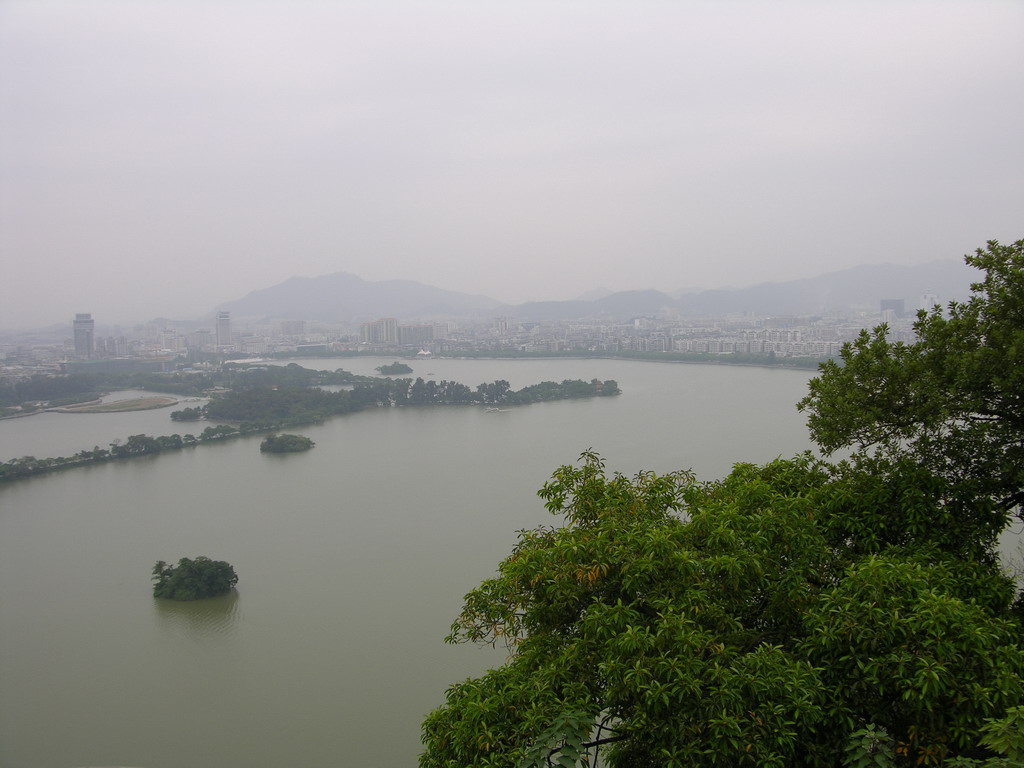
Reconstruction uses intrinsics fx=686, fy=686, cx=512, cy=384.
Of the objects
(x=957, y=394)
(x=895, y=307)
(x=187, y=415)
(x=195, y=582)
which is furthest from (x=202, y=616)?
(x=895, y=307)

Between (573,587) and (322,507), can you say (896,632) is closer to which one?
(573,587)

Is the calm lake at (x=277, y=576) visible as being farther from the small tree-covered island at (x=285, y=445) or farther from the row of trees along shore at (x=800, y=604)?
the row of trees along shore at (x=800, y=604)

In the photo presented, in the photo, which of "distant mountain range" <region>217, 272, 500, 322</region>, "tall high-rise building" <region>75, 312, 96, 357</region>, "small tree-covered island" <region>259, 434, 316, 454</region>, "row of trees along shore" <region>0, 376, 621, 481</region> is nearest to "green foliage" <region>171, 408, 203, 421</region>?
"row of trees along shore" <region>0, 376, 621, 481</region>

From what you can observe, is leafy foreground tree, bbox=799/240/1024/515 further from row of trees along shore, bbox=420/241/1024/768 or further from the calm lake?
the calm lake

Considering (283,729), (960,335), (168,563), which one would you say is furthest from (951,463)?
(168,563)

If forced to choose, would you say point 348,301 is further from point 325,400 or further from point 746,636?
point 746,636

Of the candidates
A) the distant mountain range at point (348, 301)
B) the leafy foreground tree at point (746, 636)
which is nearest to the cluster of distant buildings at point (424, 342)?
the leafy foreground tree at point (746, 636)
